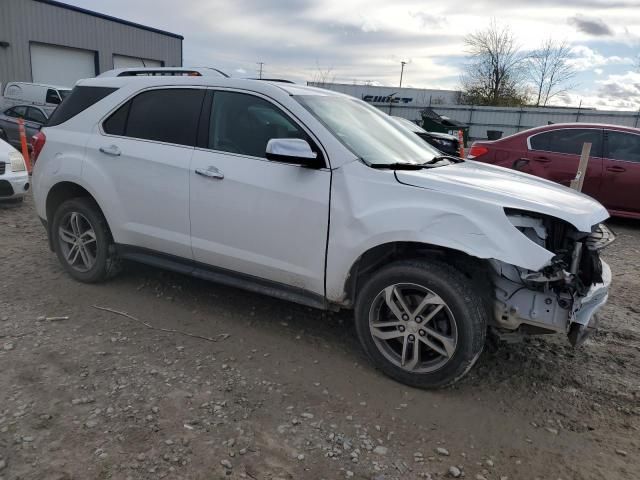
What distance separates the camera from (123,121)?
165 inches

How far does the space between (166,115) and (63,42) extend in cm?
2488

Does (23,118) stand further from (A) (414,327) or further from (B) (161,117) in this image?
(A) (414,327)

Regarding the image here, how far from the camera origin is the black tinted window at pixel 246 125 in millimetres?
3531

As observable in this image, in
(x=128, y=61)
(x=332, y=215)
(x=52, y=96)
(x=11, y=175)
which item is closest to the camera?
(x=332, y=215)

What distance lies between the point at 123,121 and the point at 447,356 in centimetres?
312

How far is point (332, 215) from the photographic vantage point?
3.20m

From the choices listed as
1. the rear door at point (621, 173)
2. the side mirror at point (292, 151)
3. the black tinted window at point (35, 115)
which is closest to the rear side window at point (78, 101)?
the side mirror at point (292, 151)

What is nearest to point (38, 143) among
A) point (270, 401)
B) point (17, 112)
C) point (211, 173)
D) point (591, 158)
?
point (211, 173)

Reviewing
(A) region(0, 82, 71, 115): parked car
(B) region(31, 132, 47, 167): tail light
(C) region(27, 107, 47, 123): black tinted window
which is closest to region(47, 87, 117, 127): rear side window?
(B) region(31, 132, 47, 167): tail light

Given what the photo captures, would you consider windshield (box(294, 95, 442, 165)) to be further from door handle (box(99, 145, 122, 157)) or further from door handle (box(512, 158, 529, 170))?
door handle (box(512, 158, 529, 170))

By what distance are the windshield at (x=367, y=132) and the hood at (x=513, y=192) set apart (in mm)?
267

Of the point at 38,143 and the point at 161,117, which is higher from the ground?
the point at 161,117

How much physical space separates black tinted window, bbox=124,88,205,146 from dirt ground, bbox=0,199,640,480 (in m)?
1.39

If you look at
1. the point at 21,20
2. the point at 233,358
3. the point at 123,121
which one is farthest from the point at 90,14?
the point at 233,358
